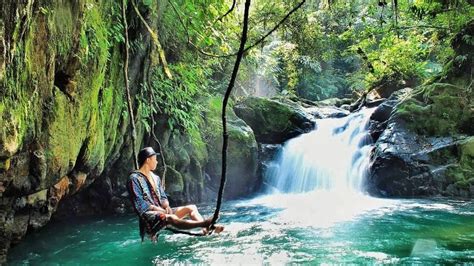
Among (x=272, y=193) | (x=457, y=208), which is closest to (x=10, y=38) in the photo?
(x=457, y=208)

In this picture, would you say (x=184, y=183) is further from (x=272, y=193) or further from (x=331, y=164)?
(x=331, y=164)

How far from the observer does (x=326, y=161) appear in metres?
16.0

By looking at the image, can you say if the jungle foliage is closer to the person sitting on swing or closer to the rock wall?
the rock wall

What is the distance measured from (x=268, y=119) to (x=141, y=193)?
13.3 meters

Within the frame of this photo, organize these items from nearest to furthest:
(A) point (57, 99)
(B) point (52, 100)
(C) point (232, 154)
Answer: (B) point (52, 100) < (A) point (57, 99) < (C) point (232, 154)

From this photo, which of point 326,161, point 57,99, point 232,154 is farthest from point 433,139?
point 57,99

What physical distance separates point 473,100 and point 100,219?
11883mm

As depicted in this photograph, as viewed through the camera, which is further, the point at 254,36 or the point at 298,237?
the point at 254,36

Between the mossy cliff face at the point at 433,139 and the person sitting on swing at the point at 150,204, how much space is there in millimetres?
10489

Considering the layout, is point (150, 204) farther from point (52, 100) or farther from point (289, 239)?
point (289, 239)

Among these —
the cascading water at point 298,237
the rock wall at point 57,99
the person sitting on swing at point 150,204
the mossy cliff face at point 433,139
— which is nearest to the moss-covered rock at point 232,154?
the cascading water at point 298,237

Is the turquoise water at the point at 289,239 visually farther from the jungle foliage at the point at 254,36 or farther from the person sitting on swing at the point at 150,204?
the person sitting on swing at the point at 150,204

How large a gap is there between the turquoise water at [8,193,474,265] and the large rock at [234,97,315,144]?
564cm

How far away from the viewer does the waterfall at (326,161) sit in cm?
1495
